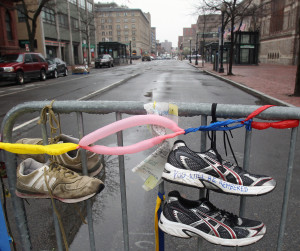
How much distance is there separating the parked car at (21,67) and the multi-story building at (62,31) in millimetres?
16901

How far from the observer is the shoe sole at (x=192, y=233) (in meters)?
1.33

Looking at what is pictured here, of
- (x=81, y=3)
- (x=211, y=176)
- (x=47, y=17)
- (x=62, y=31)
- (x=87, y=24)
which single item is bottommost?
(x=211, y=176)

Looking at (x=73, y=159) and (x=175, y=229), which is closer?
(x=175, y=229)

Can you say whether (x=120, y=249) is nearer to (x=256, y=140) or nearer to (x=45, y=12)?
(x=256, y=140)

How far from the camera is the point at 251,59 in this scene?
40875 mm

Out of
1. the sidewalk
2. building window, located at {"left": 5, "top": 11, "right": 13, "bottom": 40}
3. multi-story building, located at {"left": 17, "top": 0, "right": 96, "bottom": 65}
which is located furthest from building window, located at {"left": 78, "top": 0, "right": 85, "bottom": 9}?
the sidewalk

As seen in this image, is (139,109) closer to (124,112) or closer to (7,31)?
(124,112)

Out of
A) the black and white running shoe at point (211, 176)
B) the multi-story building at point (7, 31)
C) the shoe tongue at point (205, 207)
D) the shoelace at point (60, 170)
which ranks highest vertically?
the multi-story building at point (7, 31)

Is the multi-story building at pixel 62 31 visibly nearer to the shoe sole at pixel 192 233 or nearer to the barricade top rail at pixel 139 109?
the barricade top rail at pixel 139 109

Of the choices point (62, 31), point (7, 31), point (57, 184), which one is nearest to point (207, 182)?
point (57, 184)

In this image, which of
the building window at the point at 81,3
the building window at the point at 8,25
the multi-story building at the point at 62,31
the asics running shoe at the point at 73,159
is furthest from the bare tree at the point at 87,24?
the asics running shoe at the point at 73,159

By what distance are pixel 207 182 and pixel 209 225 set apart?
238 millimetres

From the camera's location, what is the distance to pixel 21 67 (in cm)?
1814

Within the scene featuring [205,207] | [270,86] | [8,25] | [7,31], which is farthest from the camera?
[8,25]
